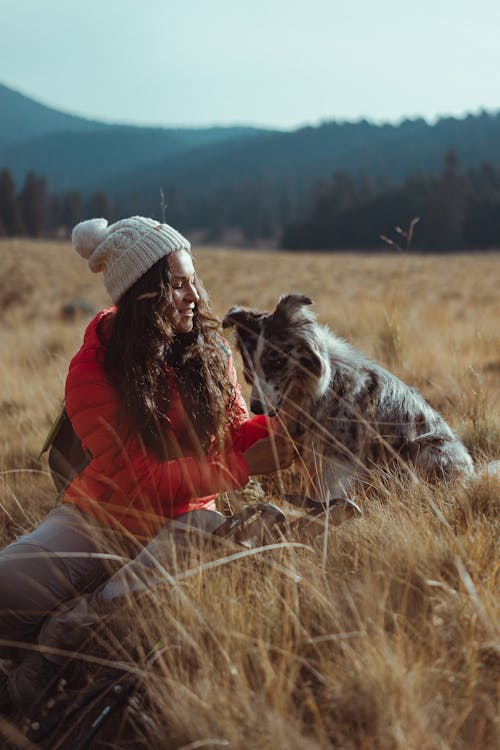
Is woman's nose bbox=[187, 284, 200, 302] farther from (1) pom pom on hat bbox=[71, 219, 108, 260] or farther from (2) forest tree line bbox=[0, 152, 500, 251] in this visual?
(2) forest tree line bbox=[0, 152, 500, 251]

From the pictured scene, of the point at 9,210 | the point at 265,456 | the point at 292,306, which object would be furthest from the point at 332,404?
the point at 9,210

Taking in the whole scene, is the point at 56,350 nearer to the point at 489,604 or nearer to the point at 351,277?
the point at 489,604

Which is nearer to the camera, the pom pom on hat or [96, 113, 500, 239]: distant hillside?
the pom pom on hat

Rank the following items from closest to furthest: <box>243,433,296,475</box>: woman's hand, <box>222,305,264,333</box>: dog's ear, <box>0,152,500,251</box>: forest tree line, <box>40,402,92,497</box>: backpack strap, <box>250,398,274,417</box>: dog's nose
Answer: <box>243,433,296,475</box>: woman's hand, <box>250,398,274,417</box>: dog's nose, <box>40,402,92,497</box>: backpack strap, <box>222,305,264,333</box>: dog's ear, <box>0,152,500,251</box>: forest tree line

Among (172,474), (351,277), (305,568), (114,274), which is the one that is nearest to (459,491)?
(305,568)

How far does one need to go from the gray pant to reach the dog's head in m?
0.86

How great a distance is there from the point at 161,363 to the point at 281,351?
0.73m

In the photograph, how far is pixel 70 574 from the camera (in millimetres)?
3295

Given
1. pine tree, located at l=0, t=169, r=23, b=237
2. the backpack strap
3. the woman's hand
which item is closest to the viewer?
the woman's hand

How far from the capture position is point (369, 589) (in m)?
2.57

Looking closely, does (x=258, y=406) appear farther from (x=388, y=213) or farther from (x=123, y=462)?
(x=388, y=213)

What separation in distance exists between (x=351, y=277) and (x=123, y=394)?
26.0 meters

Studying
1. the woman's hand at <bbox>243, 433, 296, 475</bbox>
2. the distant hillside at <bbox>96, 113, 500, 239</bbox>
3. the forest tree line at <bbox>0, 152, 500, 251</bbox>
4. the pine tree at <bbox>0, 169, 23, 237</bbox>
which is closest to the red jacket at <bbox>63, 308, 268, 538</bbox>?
the woman's hand at <bbox>243, 433, 296, 475</bbox>

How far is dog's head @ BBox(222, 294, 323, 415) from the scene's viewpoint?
3.80 metres
